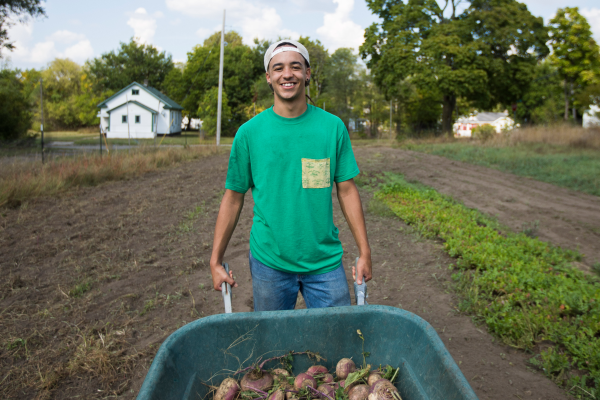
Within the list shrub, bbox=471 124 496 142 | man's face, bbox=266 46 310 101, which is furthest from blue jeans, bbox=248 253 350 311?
shrub, bbox=471 124 496 142

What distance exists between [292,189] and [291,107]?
385 millimetres

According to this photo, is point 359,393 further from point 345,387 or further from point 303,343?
point 303,343

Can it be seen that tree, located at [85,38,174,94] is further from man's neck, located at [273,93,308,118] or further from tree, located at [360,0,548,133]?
man's neck, located at [273,93,308,118]

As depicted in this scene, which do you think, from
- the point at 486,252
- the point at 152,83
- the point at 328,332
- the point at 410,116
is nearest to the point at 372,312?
the point at 328,332

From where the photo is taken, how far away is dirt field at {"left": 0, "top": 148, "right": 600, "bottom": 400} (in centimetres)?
307

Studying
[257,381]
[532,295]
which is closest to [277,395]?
[257,381]

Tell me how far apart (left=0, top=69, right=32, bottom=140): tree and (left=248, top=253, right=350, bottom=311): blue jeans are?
21511mm

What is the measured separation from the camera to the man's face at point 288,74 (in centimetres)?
204

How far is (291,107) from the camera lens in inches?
81.3

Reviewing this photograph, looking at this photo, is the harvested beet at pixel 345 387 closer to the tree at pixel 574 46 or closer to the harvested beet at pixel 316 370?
the harvested beet at pixel 316 370

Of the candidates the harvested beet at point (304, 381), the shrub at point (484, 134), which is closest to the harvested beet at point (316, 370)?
the harvested beet at point (304, 381)

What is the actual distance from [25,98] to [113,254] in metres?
20.7

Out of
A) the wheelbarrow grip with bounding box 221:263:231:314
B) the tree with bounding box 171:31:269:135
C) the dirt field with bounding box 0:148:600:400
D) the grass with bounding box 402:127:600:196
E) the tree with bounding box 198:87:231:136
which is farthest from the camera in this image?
the tree with bounding box 171:31:269:135

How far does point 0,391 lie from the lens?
9.36 ft
